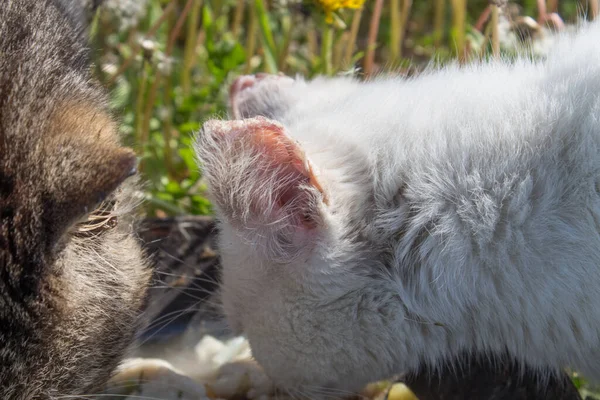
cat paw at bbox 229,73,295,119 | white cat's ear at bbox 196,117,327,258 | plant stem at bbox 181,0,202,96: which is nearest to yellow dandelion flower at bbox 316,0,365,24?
cat paw at bbox 229,73,295,119

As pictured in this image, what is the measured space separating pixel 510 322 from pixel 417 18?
3448mm

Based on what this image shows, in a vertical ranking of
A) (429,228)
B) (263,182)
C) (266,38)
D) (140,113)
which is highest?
(263,182)

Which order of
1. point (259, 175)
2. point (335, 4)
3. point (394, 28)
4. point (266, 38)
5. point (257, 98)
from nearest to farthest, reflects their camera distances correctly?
point (259, 175) < point (257, 98) < point (335, 4) < point (266, 38) < point (394, 28)

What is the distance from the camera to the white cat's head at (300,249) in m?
1.56

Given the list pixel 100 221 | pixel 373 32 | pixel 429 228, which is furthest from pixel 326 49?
pixel 100 221

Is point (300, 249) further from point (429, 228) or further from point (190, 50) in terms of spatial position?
point (190, 50)

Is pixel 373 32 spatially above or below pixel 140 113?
above

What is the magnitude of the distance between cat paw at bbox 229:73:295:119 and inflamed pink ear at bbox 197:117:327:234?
404 millimetres

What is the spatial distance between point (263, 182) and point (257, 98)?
523 millimetres

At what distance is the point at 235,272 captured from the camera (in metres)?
1.83

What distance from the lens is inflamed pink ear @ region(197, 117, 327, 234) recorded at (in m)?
1.53

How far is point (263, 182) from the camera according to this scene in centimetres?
158

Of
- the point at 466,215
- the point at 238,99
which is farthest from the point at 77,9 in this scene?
the point at 466,215

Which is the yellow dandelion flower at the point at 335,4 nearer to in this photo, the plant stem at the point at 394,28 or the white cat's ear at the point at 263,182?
the plant stem at the point at 394,28
